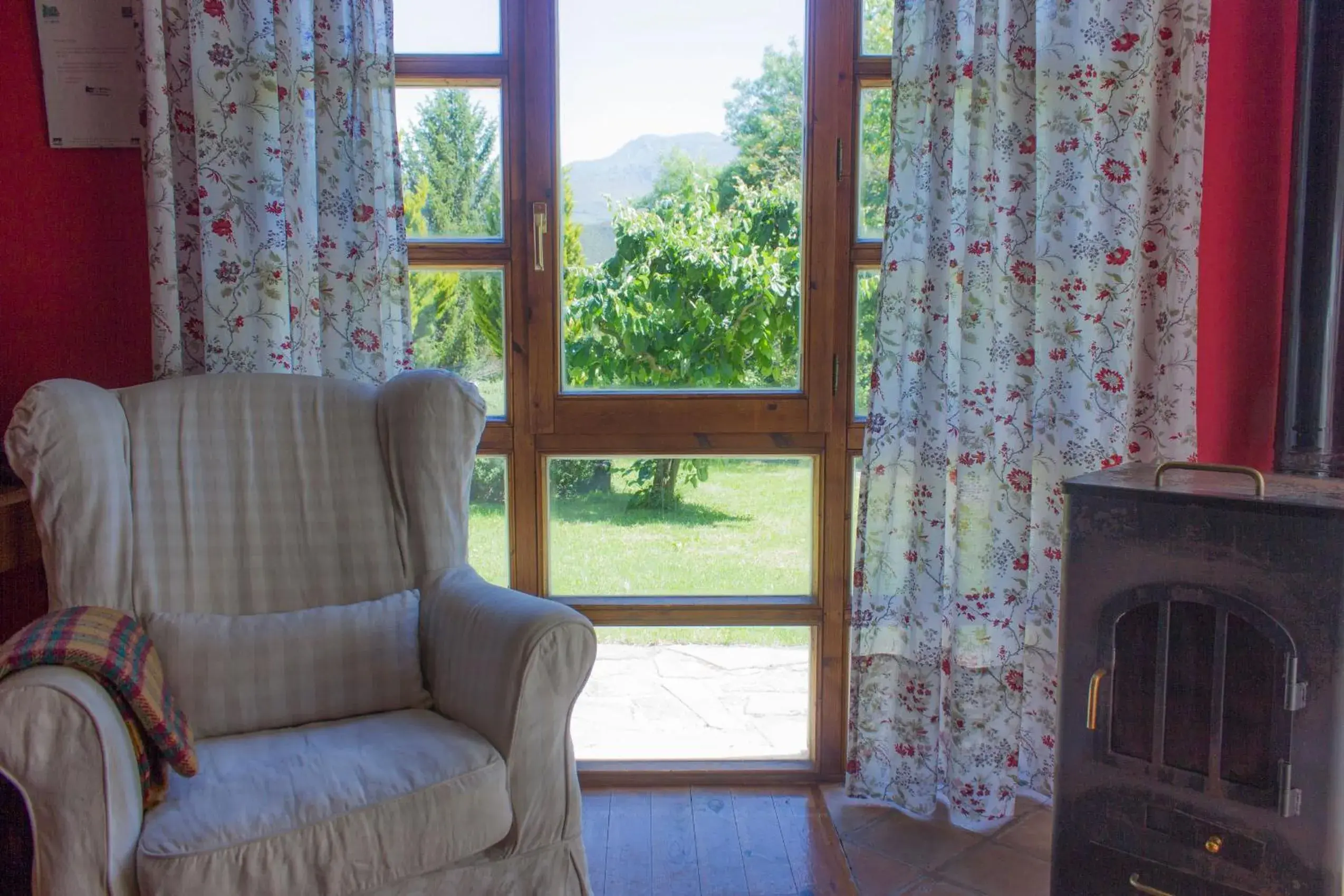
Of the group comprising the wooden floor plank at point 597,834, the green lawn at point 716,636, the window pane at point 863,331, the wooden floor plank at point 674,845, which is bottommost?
the wooden floor plank at point 597,834

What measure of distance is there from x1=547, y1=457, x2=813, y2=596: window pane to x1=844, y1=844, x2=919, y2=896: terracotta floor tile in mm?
642

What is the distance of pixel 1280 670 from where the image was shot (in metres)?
1.40

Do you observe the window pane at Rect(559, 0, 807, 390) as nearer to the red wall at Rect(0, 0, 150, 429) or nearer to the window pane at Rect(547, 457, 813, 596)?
the window pane at Rect(547, 457, 813, 596)

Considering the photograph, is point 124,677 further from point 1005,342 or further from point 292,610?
point 1005,342

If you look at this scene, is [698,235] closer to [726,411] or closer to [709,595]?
[726,411]

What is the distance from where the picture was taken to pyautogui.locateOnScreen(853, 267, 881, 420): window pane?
2238mm

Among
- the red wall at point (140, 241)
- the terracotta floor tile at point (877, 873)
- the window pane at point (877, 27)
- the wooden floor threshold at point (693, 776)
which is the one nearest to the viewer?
the terracotta floor tile at point (877, 873)

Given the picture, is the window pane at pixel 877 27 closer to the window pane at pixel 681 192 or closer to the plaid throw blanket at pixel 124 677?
the window pane at pixel 681 192

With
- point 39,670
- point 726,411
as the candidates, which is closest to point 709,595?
point 726,411

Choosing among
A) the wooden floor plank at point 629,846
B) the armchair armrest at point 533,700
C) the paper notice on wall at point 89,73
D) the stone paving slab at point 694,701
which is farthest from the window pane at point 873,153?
the paper notice on wall at point 89,73

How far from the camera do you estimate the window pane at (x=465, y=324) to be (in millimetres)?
2256

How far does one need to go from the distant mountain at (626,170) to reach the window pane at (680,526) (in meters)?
0.61

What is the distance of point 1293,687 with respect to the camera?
139cm

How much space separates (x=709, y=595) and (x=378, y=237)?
3.90 ft
